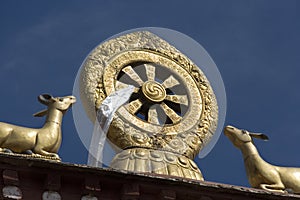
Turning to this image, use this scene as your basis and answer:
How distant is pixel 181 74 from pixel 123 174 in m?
5.45

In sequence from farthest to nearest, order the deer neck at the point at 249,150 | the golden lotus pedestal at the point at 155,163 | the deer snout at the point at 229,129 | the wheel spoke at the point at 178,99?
the wheel spoke at the point at 178,99, the deer snout at the point at 229,129, the deer neck at the point at 249,150, the golden lotus pedestal at the point at 155,163

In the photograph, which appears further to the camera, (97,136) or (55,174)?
(97,136)

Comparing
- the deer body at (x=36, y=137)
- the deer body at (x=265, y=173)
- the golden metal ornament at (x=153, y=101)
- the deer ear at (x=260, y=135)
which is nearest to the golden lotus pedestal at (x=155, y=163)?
the golden metal ornament at (x=153, y=101)

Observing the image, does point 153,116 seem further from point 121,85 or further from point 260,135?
point 260,135

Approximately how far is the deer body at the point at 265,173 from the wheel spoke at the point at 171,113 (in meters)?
1.66

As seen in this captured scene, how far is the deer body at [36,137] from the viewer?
18891 mm

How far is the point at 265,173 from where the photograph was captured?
66.4 feet

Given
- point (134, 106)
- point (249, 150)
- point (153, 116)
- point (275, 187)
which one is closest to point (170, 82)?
point (153, 116)

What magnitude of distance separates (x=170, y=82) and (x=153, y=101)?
83 cm

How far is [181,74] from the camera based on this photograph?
23000mm

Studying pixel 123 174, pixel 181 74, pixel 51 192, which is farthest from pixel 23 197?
pixel 181 74

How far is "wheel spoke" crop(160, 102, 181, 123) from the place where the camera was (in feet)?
72.6

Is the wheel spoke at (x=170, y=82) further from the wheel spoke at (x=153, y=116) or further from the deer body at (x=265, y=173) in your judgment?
the deer body at (x=265, y=173)

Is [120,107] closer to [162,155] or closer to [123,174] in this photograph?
[162,155]
